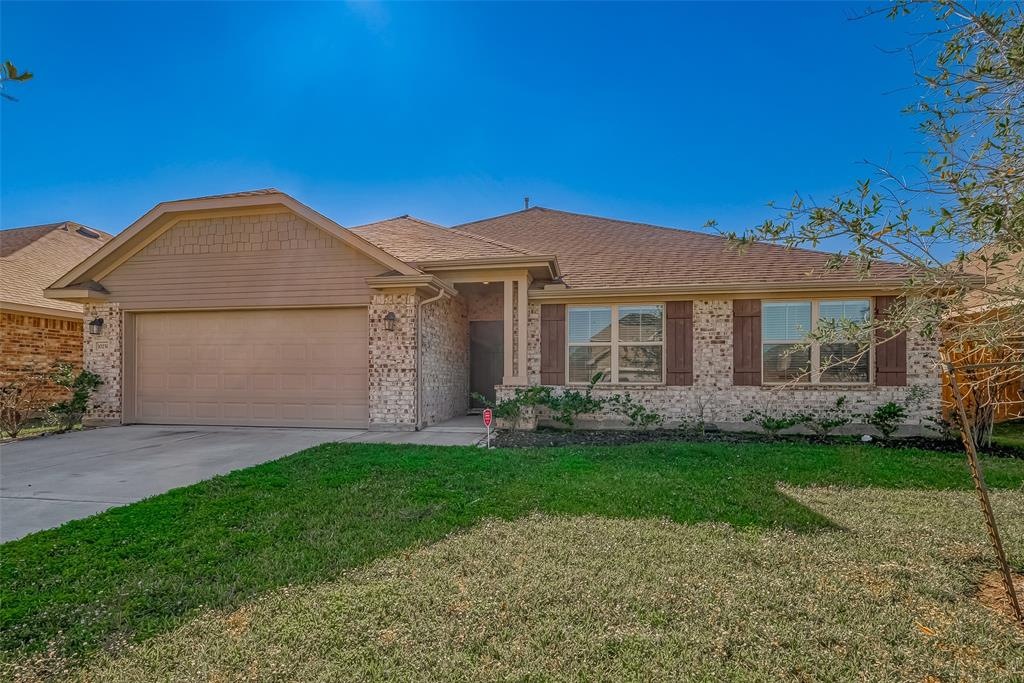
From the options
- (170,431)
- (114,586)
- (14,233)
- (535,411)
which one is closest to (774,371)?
(535,411)

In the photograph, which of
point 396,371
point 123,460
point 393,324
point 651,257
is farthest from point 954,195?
point 123,460

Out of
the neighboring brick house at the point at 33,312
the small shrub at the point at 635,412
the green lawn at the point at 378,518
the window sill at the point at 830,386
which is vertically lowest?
the green lawn at the point at 378,518

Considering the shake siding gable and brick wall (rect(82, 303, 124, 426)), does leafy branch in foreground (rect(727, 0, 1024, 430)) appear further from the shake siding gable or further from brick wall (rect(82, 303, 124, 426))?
brick wall (rect(82, 303, 124, 426))

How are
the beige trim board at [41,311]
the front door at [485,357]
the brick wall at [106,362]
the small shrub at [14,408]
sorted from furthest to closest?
the front door at [485,357]
the beige trim board at [41,311]
the brick wall at [106,362]
the small shrub at [14,408]

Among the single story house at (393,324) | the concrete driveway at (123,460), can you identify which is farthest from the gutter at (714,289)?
the concrete driveway at (123,460)

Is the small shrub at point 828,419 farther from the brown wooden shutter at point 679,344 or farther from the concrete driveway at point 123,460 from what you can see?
the concrete driveway at point 123,460

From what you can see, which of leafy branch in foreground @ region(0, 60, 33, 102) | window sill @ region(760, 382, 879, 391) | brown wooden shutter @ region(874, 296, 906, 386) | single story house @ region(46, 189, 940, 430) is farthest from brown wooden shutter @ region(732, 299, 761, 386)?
leafy branch in foreground @ region(0, 60, 33, 102)

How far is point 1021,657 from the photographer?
2.41 meters

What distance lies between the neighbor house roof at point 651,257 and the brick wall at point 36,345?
10.5 metres

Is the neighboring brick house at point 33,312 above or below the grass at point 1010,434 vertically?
above

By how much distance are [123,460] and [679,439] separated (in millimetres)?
8480

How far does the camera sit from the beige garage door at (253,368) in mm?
9688

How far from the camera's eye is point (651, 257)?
37.9 ft

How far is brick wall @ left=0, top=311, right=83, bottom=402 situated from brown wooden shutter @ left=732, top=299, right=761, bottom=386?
1529cm
